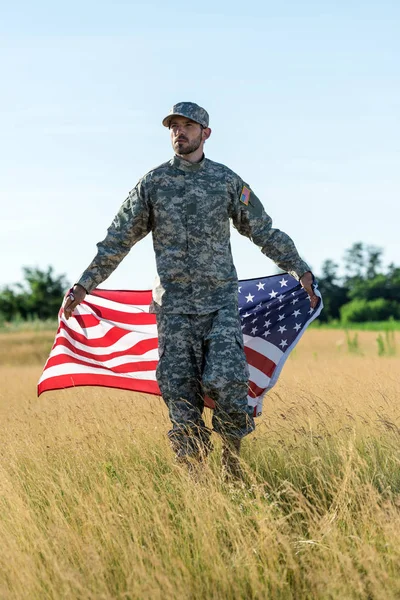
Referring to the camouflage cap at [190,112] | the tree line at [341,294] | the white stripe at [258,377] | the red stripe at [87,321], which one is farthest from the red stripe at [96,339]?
the tree line at [341,294]

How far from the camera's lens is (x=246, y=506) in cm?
494

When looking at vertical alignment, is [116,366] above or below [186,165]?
below

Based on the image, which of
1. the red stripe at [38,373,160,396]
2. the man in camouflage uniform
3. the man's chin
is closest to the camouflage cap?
the man in camouflage uniform

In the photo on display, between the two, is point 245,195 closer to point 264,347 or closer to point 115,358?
point 264,347

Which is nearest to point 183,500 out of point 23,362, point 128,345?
point 128,345

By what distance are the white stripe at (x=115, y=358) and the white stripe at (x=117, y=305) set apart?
0.44 meters

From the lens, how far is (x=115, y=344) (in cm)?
778

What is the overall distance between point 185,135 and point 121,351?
8.66 ft

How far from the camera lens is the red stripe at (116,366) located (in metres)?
7.47

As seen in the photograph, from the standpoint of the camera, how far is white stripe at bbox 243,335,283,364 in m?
6.95

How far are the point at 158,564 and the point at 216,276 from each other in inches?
87.0

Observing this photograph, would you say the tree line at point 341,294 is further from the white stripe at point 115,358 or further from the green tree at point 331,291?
the white stripe at point 115,358

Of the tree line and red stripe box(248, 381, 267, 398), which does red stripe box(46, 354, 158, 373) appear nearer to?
red stripe box(248, 381, 267, 398)

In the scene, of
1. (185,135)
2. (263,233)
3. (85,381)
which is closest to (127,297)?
(85,381)
